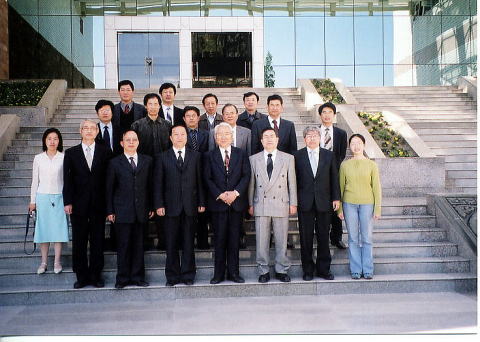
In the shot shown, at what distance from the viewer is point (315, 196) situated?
19.2ft

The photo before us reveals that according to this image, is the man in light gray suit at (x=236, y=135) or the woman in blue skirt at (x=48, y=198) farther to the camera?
the man in light gray suit at (x=236, y=135)

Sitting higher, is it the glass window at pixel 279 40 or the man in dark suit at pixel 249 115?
the glass window at pixel 279 40

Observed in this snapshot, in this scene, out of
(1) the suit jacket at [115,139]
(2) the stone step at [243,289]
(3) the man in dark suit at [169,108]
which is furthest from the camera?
(3) the man in dark suit at [169,108]

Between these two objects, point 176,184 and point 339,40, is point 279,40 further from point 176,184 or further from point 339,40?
point 176,184

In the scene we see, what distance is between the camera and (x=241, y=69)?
20625 mm

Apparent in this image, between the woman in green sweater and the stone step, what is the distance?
238 millimetres

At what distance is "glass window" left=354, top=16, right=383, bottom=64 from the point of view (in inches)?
845

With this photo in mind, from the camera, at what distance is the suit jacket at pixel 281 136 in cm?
648

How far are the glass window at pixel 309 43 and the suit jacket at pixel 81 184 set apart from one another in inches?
664

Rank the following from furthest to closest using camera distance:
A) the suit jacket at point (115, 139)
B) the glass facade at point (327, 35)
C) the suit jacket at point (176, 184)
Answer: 1. the glass facade at point (327, 35)
2. the suit jacket at point (115, 139)
3. the suit jacket at point (176, 184)

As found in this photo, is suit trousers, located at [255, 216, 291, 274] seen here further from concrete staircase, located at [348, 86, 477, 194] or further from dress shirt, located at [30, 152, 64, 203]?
concrete staircase, located at [348, 86, 477, 194]

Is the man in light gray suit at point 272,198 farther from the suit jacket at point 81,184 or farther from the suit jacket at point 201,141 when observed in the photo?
the suit jacket at point 81,184

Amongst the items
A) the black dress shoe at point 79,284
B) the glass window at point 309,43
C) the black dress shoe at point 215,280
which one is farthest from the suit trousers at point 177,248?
the glass window at point 309,43

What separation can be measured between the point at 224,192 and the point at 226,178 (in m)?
0.18
